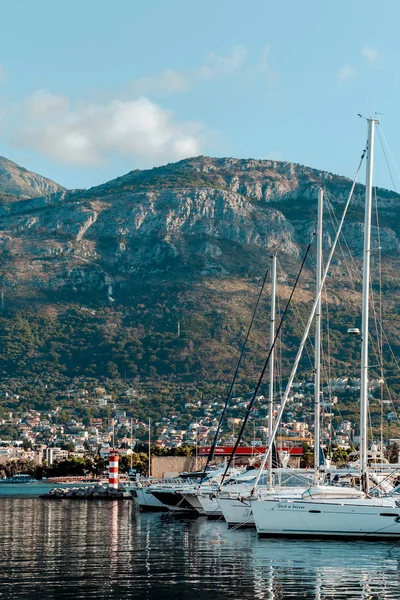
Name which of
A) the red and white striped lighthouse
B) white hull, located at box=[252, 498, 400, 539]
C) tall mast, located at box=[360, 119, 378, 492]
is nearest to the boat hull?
the red and white striped lighthouse

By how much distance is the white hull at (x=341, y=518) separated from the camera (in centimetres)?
3638

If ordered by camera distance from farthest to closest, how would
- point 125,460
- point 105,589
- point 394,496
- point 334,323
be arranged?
point 334,323, point 125,460, point 394,496, point 105,589

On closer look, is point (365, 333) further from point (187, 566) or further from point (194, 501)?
point (194, 501)

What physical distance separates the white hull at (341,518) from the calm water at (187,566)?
0.54 metres

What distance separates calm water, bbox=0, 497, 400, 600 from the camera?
85.9 feet

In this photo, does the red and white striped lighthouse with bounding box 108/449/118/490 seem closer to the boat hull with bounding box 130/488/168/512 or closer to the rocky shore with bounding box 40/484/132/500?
the rocky shore with bounding box 40/484/132/500

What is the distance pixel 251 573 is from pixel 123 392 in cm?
16925

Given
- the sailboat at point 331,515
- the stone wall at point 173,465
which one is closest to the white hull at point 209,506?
the sailboat at point 331,515

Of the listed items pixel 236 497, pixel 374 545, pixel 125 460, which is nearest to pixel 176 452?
pixel 125 460

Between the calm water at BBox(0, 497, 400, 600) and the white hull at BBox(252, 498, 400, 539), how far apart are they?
1.76ft

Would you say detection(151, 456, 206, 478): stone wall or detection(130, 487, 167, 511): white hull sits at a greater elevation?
detection(151, 456, 206, 478): stone wall

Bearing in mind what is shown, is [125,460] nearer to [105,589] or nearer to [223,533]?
[223,533]

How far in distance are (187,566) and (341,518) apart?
→ 736cm

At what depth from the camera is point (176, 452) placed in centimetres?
11844
